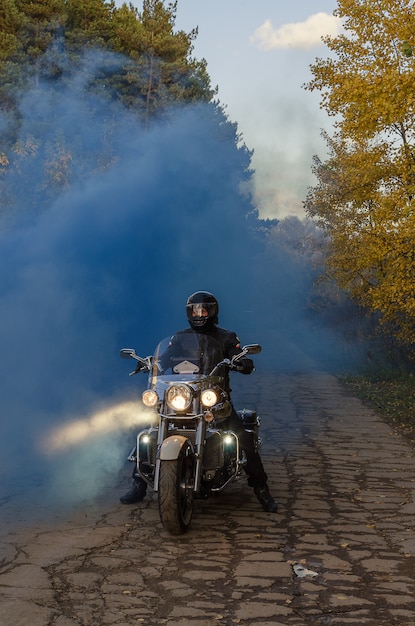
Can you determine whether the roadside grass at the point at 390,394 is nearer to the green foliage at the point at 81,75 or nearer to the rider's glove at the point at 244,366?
the rider's glove at the point at 244,366

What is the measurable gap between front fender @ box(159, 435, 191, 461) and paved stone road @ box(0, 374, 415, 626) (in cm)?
68

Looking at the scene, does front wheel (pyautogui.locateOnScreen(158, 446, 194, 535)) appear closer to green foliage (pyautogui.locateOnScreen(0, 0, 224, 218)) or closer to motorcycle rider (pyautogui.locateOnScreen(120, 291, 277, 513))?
motorcycle rider (pyautogui.locateOnScreen(120, 291, 277, 513))

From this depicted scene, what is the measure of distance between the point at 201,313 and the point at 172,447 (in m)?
1.63

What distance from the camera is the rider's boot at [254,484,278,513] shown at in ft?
25.2

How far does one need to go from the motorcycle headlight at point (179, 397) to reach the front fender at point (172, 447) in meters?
0.26

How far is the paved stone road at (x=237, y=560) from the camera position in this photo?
4.90m

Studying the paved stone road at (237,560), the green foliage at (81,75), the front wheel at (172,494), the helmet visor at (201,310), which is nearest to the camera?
the paved stone road at (237,560)

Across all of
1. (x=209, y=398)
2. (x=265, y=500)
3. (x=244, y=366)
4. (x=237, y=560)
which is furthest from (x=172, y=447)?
(x=265, y=500)

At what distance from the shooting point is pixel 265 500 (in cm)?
770

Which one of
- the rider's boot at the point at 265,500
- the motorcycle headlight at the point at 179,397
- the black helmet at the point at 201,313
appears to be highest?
the black helmet at the point at 201,313

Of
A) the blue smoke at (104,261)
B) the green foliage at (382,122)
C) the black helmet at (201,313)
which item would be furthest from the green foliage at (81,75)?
the black helmet at (201,313)

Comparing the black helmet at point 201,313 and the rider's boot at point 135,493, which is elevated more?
the black helmet at point 201,313

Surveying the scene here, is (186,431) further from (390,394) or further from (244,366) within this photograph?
(390,394)

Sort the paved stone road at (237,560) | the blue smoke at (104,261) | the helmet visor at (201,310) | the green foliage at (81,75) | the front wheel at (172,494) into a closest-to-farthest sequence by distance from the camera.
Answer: the paved stone road at (237,560) → the front wheel at (172,494) → the helmet visor at (201,310) → the blue smoke at (104,261) → the green foliage at (81,75)
